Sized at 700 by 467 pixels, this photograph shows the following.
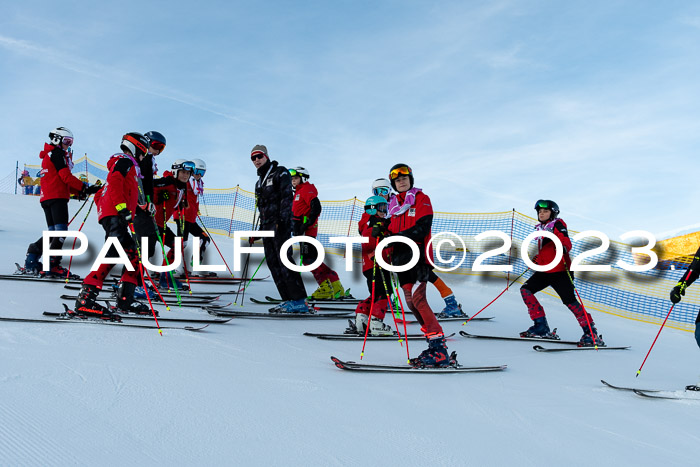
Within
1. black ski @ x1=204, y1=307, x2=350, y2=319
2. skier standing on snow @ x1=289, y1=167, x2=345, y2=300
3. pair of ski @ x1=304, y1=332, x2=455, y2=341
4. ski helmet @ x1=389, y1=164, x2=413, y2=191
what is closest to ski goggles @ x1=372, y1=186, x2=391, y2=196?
skier standing on snow @ x1=289, y1=167, x2=345, y2=300

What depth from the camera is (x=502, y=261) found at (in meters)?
14.4

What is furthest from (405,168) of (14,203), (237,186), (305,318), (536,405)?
(14,203)

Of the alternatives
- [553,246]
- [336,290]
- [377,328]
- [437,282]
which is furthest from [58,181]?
[553,246]

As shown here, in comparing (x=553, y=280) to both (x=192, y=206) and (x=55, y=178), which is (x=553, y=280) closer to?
(x=192, y=206)

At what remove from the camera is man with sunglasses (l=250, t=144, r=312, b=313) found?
6965 millimetres

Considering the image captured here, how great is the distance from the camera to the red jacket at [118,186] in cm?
532

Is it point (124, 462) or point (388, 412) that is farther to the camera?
point (388, 412)

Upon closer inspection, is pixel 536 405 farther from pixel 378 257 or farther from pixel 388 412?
pixel 378 257

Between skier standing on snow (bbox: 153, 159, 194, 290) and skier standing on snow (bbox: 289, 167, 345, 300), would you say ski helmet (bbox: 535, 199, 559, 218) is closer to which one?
skier standing on snow (bbox: 289, 167, 345, 300)

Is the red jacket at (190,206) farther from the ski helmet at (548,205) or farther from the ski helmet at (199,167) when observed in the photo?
Result: the ski helmet at (548,205)

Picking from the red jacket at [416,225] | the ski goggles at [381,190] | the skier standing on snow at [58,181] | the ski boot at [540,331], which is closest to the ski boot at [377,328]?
the red jacket at [416,225]

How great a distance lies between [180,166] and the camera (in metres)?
7.96

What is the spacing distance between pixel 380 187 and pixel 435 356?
3.27m

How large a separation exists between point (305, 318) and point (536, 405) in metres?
3.73
